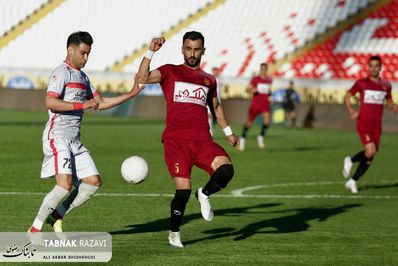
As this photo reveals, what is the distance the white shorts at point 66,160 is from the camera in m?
11.4

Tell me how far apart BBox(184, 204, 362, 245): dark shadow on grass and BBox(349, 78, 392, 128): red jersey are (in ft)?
10.9

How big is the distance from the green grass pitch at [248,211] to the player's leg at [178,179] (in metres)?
0.24

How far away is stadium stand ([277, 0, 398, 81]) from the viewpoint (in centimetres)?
4809

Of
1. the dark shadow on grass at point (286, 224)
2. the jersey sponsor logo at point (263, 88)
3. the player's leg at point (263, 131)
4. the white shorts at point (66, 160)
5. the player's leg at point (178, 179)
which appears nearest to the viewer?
the white shorts at point (66, 160)

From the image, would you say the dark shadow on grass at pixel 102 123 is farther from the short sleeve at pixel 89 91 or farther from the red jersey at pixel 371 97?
the short sleeve at pixel 89 91

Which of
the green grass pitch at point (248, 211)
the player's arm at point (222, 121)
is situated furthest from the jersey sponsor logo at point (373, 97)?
the player's arm at point (222, 121)

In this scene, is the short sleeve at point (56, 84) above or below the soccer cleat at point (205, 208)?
above

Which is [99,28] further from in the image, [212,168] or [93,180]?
Answer: [93,180]

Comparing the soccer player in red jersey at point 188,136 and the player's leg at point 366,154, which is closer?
the soccer player in red jersey at point 188,136

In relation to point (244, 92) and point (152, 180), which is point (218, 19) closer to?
point (244, 92)

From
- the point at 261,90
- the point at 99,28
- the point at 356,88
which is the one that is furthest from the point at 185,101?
the point at 99,28

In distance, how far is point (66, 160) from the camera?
11.4m

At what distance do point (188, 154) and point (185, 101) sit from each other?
58cm

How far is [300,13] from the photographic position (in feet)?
175
